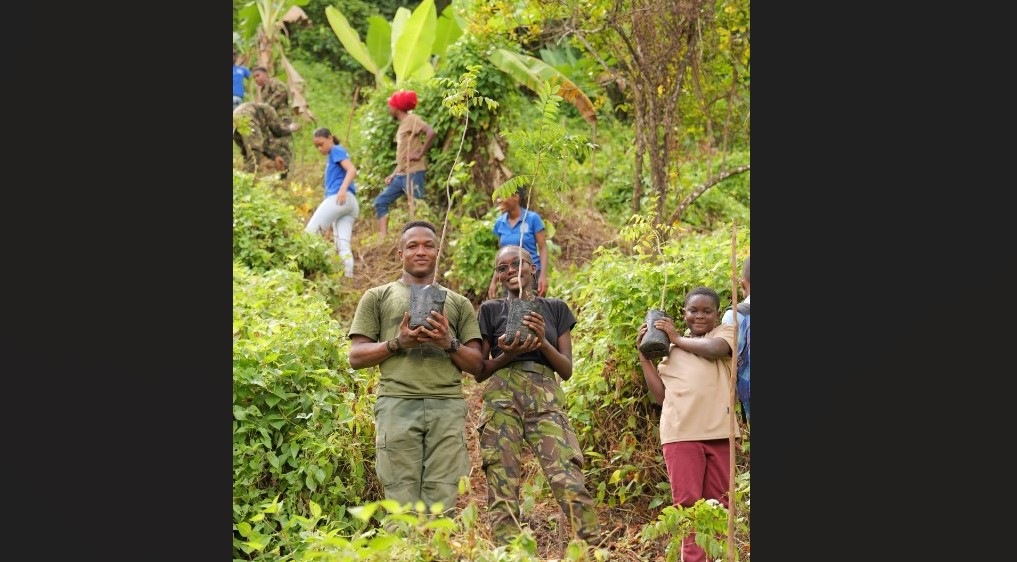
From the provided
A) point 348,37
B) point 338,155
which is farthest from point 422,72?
point 338,155

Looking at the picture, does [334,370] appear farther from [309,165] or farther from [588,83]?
[309,165]

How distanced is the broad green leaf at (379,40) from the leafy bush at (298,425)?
10.4m

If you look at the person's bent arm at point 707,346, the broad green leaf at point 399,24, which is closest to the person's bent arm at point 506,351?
the person's bent arm at point 707,346

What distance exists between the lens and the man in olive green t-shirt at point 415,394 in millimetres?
5309

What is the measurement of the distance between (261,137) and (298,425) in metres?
8.13

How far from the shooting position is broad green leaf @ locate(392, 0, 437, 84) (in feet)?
48.1

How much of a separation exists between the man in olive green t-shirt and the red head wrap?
6472 mm

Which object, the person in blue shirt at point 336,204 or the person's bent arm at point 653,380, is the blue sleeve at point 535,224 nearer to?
the person's bent arm at point 653,380

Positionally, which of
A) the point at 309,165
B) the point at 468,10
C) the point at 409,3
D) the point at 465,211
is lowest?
the point at 465,211

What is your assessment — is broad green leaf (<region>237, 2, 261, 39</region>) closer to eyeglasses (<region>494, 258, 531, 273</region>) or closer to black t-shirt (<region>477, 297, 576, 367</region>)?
eyeglasses (<region>494, 258, 531, 273</region>)

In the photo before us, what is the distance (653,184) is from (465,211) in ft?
6.36

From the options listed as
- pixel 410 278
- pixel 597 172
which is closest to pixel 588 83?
pixel 597 172

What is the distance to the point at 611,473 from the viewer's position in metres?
6.68

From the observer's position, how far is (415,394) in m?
5.36
